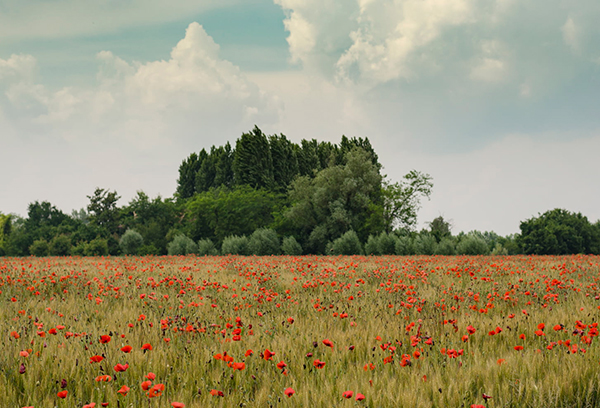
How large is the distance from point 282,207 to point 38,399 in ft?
129

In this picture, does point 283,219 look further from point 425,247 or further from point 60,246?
point 60,246

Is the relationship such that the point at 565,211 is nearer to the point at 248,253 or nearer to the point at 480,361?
the point at 248,253

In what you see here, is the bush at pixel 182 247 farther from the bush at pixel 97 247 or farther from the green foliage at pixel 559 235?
the green foliage at pixel 559 235

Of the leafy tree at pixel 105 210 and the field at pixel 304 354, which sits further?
the leafy tree at pixel 105 210

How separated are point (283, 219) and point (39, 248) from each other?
25.1 m

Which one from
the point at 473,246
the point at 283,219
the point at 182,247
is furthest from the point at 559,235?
the point at 182,247

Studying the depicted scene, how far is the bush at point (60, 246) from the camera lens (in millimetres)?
42438

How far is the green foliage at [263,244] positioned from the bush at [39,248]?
23.3m

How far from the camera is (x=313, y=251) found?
39.8 m

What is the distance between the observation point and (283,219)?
40.8 meters

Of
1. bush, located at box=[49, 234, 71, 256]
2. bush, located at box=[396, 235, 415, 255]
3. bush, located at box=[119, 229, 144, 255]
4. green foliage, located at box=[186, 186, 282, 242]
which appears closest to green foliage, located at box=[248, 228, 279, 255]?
green foliage, located at box=[186, 186, 282, 242]

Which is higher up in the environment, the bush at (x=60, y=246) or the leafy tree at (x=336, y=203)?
the leafy tree at (x=336, y=203)

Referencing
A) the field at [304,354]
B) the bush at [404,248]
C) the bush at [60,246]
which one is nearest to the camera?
the field at [304,354]

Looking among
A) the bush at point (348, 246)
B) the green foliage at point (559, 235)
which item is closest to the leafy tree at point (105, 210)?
the bush at point (348, 246)
